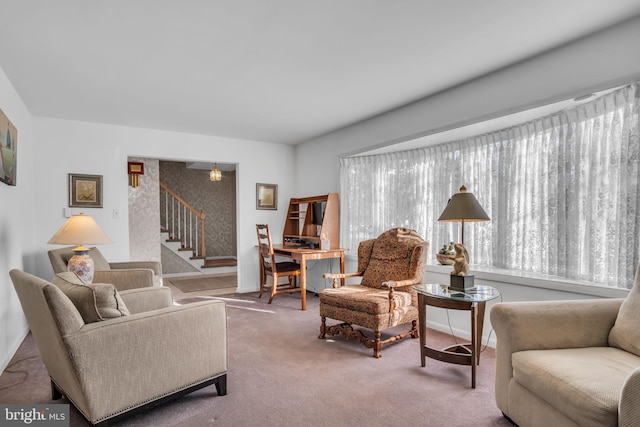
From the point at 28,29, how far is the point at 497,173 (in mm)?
3727

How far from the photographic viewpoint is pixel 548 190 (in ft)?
9.38

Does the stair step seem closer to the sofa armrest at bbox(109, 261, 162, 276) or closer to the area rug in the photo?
the area rug

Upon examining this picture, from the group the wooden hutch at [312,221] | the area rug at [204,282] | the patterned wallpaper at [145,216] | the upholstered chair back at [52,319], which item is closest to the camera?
the upholstered chair back at [52,319]

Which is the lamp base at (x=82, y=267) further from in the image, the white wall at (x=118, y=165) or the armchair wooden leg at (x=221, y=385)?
the armchair wooden leg at (x=221, y=385)

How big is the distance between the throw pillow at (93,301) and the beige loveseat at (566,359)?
2.07 m

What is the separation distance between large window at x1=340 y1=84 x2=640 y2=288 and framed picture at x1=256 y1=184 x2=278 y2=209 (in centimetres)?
218

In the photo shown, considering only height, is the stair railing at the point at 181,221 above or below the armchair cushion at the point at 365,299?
above

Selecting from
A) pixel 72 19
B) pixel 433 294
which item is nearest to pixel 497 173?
pixel 433 294

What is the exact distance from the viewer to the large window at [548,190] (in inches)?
93.2

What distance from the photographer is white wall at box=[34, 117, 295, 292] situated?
4.15 meters

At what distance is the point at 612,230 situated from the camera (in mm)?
2436

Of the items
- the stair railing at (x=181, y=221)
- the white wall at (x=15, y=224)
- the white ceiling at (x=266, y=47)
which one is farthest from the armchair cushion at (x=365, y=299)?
the stair railing at (x=181, y=221)

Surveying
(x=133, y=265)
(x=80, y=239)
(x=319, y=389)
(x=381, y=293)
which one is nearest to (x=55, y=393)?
(x=80, y=239)

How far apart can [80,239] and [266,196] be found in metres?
2.95
